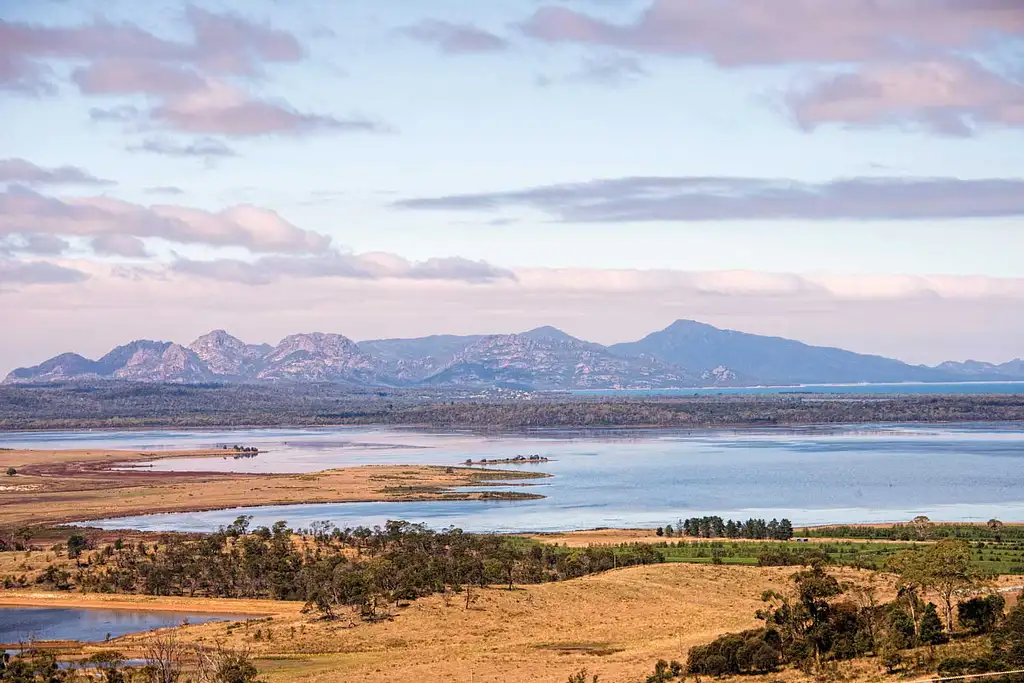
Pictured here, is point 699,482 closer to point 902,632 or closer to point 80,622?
point 80,622

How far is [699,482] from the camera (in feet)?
408

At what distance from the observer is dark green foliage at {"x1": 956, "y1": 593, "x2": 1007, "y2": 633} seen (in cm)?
4650

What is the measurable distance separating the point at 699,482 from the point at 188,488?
51.5 metres

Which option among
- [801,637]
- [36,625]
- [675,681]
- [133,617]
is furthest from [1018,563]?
[36,625]

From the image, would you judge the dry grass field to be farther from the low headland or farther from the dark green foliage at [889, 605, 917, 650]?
the dark green foliage at [889, 605, 917, 650]

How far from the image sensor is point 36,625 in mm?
60844

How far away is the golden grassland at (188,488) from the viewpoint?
108938mm

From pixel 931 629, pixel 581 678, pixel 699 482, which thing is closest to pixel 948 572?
pixel 931 629

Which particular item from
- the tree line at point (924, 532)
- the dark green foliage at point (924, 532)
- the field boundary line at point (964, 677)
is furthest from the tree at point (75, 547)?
the field boundary line at point (964, 677)

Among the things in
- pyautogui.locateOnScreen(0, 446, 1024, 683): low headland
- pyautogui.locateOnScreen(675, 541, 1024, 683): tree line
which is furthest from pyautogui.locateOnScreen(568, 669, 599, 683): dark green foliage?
pyautogui.locateOnScreen(675, 541, 1024, 683): tree line

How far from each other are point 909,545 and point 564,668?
112ft

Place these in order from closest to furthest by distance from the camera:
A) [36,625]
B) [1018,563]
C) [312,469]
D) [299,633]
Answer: [299,633]
[36,625]
[1018,563]
[312,469]

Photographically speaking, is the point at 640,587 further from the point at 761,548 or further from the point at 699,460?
the point at 699,460

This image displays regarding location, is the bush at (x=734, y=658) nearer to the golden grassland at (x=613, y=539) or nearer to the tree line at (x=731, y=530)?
the golden grassland at (x=613, y=539)
